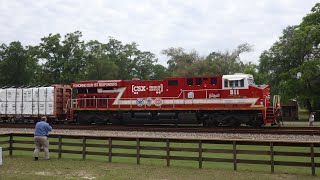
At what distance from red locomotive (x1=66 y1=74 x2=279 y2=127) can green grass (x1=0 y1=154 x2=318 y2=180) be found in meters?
13.1

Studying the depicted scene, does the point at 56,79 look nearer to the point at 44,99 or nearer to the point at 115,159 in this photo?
the point at 44,99

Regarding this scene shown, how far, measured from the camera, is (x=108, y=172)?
32.1 ft

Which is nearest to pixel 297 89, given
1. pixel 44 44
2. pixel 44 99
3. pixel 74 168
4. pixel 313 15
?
pixel 313 15

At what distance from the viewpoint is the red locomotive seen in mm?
22797

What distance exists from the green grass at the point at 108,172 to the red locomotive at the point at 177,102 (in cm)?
1306

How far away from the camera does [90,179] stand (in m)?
8.91

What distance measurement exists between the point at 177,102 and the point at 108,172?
15.2 meters

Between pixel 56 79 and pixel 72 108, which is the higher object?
pixel 56 79

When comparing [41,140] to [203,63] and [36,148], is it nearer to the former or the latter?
[36,148]

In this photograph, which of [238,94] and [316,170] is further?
[238,94]

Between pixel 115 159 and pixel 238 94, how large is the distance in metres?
13.0

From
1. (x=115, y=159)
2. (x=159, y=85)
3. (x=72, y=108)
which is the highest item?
(x=159, y=85)

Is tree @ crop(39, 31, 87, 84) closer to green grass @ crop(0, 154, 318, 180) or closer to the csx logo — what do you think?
the csx logo

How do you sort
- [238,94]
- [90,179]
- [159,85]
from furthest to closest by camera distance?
[159,85] < [238,94] < [90,179]
